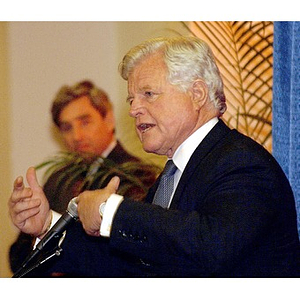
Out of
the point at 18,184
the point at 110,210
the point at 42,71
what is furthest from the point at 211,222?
the point at 42,71

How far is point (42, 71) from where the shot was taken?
4.77 metres

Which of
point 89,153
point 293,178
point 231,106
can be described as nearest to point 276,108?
point 293,178

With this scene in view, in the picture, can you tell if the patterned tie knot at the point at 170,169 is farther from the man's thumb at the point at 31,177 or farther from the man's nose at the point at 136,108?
the man's thumb at the point at 31,177

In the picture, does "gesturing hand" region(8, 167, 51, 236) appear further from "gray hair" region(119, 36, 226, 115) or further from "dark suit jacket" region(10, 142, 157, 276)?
"dark suit jacket" region(10, 142, 157, 276)

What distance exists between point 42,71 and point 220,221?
10.1ft

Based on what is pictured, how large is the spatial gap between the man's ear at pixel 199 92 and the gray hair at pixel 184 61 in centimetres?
2

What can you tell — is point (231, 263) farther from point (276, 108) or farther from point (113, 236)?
point (276, 108)

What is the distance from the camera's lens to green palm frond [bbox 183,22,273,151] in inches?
162

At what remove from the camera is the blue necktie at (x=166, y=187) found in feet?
7.97

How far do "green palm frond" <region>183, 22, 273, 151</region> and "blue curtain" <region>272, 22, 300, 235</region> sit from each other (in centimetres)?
142

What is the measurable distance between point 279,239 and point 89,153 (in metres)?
2.58

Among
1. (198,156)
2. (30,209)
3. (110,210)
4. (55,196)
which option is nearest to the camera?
(110,210)

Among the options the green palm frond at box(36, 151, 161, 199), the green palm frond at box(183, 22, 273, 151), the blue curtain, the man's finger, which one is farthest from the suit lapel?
the green palm frond at box(36, 151, 161, 199)

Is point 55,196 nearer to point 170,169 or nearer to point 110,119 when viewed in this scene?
point 110,119
